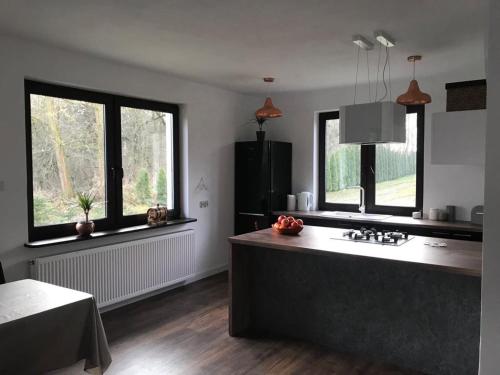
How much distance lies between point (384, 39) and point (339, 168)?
8.76 ft

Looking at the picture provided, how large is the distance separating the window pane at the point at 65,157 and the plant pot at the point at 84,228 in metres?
0.18

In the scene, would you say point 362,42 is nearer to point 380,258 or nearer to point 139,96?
point 380,258

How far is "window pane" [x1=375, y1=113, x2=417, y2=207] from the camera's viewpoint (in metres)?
5.04

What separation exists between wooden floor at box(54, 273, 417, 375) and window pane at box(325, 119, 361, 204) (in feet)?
7.95

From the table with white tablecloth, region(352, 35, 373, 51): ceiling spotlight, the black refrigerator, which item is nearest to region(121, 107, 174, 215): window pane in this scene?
the black refrigerator

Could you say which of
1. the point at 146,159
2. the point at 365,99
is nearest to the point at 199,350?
the point at 146,159

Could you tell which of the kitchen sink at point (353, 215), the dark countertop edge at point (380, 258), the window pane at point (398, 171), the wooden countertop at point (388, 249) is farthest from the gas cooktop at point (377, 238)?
the window pane at point (398, 171)

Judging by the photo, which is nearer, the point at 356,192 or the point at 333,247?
the point at 333,247

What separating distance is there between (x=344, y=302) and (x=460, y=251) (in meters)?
0.95

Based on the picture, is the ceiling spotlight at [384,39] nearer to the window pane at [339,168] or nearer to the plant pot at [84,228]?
the window pane at [339,168]

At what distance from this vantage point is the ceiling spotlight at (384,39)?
3064mm

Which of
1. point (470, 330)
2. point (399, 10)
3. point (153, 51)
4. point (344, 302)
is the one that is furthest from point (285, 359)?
point (153, 51)

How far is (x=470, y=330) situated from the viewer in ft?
8.88

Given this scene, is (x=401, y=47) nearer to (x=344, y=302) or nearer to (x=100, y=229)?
(x=344, y=302)
